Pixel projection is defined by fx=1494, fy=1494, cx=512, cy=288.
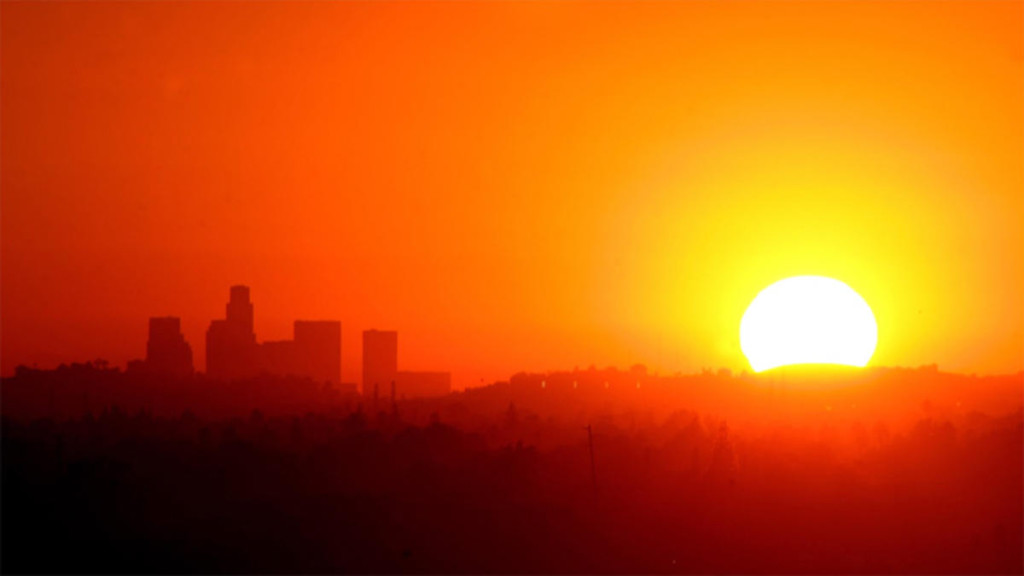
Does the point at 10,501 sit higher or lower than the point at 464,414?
lower

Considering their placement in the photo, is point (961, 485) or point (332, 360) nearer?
point (961, 485)

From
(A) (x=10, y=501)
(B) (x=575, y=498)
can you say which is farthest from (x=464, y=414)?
(A) (x=10, y=501)

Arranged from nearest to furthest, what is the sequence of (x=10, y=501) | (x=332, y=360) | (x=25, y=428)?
(x=10, y=501)
(x=25, y=428)
(x=332, y=360)

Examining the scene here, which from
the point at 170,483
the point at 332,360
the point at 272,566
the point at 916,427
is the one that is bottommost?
the point at 272,566

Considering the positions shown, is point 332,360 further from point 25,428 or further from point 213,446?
point 25,428

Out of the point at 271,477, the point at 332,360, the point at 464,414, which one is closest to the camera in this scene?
the point at 271,477

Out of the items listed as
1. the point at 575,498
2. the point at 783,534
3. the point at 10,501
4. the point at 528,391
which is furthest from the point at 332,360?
the point at 10,501

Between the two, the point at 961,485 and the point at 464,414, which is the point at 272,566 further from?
the point at 961,485
